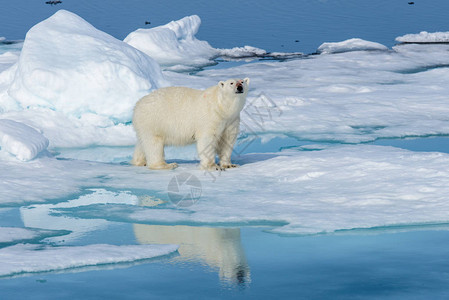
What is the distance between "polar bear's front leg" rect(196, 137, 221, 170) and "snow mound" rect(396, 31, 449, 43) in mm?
14532

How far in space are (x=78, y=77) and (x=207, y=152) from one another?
3.40 meters

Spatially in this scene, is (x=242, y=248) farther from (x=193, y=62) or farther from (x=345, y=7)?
(x=345, y=7)

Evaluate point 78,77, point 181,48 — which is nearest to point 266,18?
point 181,48

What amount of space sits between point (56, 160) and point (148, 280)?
11.5ft

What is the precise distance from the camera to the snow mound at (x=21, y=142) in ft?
24.6

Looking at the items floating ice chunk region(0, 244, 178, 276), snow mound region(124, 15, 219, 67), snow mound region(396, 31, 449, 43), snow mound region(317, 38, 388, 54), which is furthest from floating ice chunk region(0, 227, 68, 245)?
snow mound region(396, 31, 449, 43)

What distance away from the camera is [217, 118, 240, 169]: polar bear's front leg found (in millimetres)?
7346

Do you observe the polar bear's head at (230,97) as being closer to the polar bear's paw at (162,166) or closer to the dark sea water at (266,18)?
the polar bear's paw at (162,166)

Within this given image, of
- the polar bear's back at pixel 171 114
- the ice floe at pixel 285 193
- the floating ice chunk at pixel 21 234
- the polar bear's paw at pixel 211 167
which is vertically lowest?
the floating ice chunk at pixel 21 234

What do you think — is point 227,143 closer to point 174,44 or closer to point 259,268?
point 259,268

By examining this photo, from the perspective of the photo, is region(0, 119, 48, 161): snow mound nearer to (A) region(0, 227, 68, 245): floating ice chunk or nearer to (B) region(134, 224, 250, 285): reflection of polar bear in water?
(A) region(0, 227, 68, 245): floating ice chunk

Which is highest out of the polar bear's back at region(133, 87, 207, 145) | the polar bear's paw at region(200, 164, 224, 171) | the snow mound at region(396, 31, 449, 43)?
the snow mound at region(396, 31, 449, 43)

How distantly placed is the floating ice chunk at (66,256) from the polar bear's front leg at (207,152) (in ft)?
7.37

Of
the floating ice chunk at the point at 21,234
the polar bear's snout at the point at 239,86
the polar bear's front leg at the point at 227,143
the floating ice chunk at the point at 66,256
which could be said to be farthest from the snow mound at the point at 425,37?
the floating ice chunk at the point at 66,256
